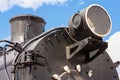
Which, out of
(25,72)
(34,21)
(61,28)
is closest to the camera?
(25,72)

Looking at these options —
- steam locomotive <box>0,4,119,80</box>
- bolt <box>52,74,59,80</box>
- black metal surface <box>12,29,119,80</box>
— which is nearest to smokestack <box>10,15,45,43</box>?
steam locomotive <box>0,4,119,80</box>

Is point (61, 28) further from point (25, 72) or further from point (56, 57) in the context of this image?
point (25, 72)

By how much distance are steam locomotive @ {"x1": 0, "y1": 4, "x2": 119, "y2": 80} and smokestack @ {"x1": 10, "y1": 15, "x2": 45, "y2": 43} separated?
24.4 inches

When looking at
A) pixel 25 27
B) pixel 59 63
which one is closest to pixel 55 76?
pixel 59 63

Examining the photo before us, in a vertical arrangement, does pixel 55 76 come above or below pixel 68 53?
below

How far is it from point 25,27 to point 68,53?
1109 mm

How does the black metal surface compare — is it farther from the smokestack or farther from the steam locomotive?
the smokestack

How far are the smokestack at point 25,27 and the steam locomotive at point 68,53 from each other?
2.03 ft

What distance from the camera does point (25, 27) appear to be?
4898 millimetres

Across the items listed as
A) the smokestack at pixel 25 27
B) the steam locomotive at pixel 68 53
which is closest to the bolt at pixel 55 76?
the steam locomotive at pixel 68 53

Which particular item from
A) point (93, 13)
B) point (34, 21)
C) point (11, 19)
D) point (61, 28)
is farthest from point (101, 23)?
point (11, 19)

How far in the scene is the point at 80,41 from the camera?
390 cm

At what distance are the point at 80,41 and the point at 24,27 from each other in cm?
125

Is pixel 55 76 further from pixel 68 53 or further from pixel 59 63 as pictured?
pixel 68 53
